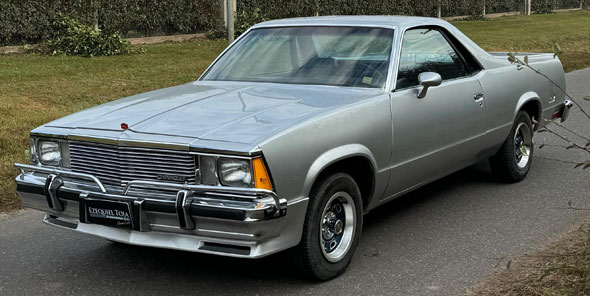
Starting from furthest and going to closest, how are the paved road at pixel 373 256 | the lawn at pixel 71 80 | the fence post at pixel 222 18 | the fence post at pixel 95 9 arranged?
the fence post at pixel 222 18 < the fence post at pixel 95 9 < the lawn at pixel 71 80 < the paved road at pixel 373 256

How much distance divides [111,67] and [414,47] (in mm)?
8098

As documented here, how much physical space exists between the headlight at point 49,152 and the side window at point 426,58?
7.42 feet

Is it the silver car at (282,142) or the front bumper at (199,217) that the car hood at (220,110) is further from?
the front bumper at (199,217)

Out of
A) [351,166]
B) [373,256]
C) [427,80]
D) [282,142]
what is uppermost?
[427,80]

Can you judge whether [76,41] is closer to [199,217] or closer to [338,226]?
[338,226]

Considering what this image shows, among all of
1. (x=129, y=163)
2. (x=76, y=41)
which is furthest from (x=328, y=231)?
(x=76, y=41)

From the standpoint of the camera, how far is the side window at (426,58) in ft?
18.2

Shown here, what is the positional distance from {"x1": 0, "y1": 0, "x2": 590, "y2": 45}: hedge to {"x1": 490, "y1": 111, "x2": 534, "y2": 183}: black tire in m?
9.86

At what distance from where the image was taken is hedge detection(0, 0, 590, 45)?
13.9m

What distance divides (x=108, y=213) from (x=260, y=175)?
2.90 ft

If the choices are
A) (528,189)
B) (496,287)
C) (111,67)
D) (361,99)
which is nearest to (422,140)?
(361,99)

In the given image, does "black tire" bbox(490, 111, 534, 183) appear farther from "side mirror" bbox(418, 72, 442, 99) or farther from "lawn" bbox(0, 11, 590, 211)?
"side mirror" bbox(418, 72, 442, 99)

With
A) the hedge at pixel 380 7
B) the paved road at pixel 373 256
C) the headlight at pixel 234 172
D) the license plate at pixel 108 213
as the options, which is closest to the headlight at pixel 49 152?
the license plate at pixel 108 213

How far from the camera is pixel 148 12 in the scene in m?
16.4
